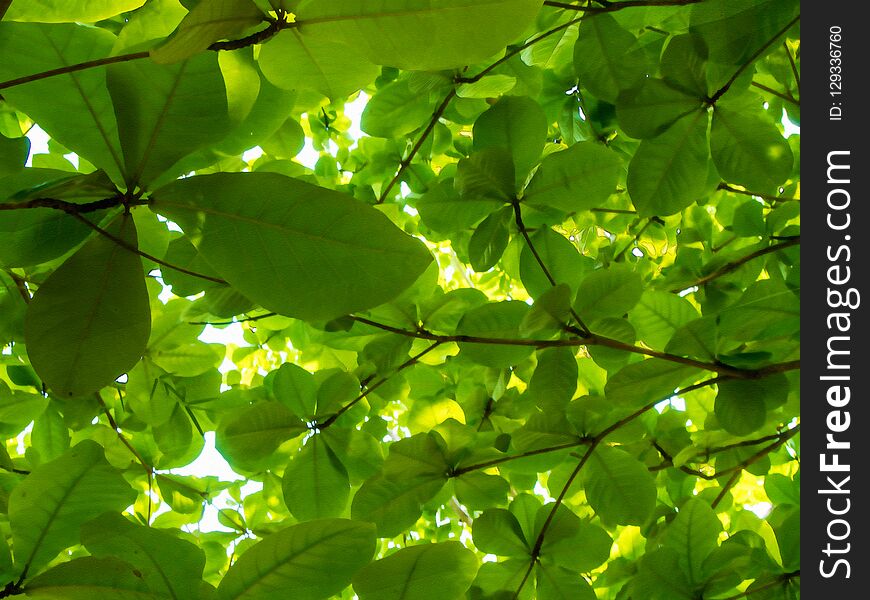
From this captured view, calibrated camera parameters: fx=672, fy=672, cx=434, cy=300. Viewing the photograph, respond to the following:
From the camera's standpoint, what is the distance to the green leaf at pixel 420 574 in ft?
2.19

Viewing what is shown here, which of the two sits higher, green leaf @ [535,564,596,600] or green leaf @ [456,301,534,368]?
green leaf @ [456,301,534,368]

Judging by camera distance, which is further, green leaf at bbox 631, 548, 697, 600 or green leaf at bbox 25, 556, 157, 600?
green leaf at bbox 631, 548, 697, 600

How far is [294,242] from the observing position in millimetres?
511

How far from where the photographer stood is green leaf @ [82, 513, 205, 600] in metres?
0.66

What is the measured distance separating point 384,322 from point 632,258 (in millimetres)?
804

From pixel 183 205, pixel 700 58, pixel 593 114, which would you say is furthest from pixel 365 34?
pixel 593 114

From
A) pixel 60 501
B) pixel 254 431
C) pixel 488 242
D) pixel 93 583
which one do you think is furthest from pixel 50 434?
pixel 488 242

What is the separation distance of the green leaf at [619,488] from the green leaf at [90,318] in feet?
2.21

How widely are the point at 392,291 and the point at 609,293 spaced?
0.45 metres

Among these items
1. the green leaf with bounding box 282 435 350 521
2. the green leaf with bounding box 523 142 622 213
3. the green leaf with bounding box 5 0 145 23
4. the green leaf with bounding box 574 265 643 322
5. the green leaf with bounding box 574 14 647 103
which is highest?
the green leaf with bounding box 574 14 647 103

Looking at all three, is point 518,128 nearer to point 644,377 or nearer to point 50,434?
point 644,377

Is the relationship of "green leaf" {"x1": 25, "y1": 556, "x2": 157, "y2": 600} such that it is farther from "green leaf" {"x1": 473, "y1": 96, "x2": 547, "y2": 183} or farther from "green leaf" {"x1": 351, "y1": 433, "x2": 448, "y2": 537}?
"green leaf" {"x1": 473, "y1": 96, "x2": 547, "y2": 183}

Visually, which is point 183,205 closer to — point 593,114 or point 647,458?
point 593,114

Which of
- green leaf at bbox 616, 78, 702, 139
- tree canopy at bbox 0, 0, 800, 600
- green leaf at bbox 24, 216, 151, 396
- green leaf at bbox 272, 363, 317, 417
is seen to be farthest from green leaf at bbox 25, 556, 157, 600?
green leaf at bbox 616, 78, 702, 139
